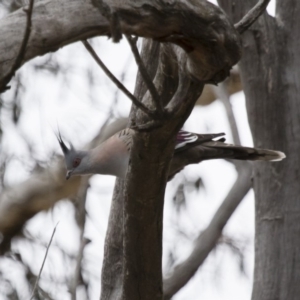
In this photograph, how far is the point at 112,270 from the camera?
3459 millimetres

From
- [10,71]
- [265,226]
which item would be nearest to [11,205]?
[265,226]

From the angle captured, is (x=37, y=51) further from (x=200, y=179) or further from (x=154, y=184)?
(x=200, y=179)

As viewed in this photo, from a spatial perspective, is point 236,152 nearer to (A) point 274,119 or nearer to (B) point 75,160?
(A) point 274,119

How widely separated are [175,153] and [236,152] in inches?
14.4

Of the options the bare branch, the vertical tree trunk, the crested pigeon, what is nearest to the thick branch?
the crested pigeon

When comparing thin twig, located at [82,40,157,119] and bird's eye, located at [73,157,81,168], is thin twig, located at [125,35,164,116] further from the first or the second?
bird's eye, located at [73,157,81,168]

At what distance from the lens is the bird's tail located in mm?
3992

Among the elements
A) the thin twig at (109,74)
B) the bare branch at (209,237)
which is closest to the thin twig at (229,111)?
the bare branch at (209,237)

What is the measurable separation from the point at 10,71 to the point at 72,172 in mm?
2807

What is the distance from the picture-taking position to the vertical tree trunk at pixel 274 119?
→ 13.4ft

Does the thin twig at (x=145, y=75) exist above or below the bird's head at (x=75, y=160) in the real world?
below

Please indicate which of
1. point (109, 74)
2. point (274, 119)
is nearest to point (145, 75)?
point (109, 74)

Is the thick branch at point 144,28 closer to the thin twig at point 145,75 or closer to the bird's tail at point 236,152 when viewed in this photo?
the thin twig at point 145,75

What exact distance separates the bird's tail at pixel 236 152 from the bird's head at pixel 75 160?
29.5 inches
